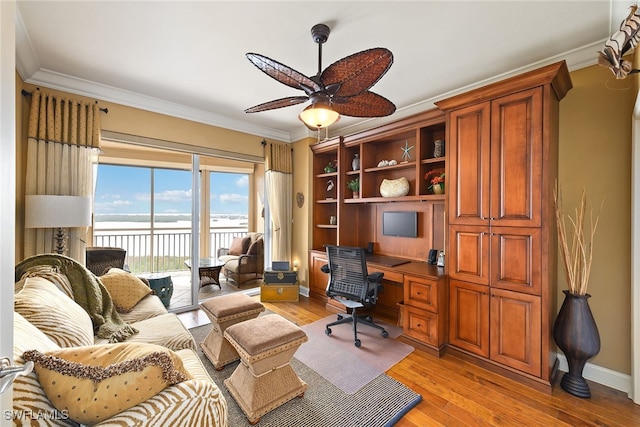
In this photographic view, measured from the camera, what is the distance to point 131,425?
87 centimetres

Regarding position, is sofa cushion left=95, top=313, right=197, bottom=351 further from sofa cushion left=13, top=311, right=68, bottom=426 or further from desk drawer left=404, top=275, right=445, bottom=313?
desk drawer left=404, top=275, right=445, bottom=313

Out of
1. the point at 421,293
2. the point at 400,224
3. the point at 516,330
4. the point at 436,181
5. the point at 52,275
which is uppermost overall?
the point at 436,181

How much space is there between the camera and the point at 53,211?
2.30m

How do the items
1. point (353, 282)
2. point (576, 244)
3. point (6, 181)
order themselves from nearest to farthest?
1. point (6, 181)
2. point (576, 244)
3. point (353, 282)

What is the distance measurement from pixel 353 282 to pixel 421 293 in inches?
27.1

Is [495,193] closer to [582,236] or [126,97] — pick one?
[582,236]

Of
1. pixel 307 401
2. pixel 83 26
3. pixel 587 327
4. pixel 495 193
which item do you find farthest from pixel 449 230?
pixel 83 26

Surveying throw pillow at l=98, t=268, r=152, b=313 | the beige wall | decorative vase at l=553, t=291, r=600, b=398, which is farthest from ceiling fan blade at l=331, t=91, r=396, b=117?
throw pillow at l=98, t=268, r=152, b=313

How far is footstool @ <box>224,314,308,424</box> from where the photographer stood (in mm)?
1774

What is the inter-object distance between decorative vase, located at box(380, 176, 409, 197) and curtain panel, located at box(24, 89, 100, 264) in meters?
3.28

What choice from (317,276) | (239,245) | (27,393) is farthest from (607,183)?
(239,245)

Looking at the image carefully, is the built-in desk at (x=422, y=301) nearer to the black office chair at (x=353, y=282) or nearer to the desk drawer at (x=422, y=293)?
the desk drawer at (x=422, y=293)

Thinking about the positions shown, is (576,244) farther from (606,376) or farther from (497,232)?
(606,376)

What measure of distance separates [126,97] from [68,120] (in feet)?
2.01
